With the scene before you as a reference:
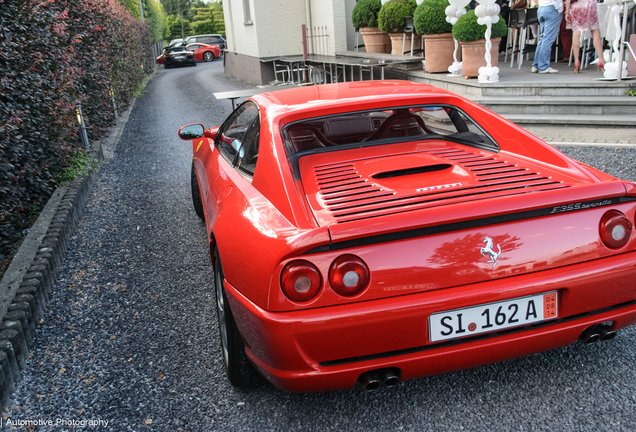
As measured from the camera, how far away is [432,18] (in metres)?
9.21

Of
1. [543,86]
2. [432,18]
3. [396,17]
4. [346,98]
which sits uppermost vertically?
[396,17]

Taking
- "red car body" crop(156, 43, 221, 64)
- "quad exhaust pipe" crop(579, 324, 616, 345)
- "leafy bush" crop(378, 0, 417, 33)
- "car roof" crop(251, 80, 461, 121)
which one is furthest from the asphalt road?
"red car body" crop(156, 43, 221, 64)

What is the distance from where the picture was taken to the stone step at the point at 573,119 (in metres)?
6.79

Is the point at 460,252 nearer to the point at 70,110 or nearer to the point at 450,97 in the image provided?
the point at 450,97

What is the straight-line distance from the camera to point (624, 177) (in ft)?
16.8

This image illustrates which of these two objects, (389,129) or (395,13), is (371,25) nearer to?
(395,13)

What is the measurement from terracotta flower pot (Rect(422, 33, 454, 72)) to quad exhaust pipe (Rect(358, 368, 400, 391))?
8691mm

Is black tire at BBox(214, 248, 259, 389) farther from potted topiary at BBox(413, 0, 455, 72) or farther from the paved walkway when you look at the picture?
potted topiary at BBox(413, 0, 455, 72)

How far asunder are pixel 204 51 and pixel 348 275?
36.0 meters

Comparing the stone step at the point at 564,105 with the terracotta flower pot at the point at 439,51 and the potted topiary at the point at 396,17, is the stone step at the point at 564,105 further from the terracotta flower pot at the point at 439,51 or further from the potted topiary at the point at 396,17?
the potted topiary at the point at 396,17

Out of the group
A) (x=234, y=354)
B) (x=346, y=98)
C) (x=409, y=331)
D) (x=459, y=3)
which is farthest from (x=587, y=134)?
(x=234, y=354)

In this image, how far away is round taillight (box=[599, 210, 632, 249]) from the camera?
2.13 meters

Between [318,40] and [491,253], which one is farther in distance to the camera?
[318,40]

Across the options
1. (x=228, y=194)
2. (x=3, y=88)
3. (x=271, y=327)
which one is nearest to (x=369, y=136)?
(x=228, y=194)
